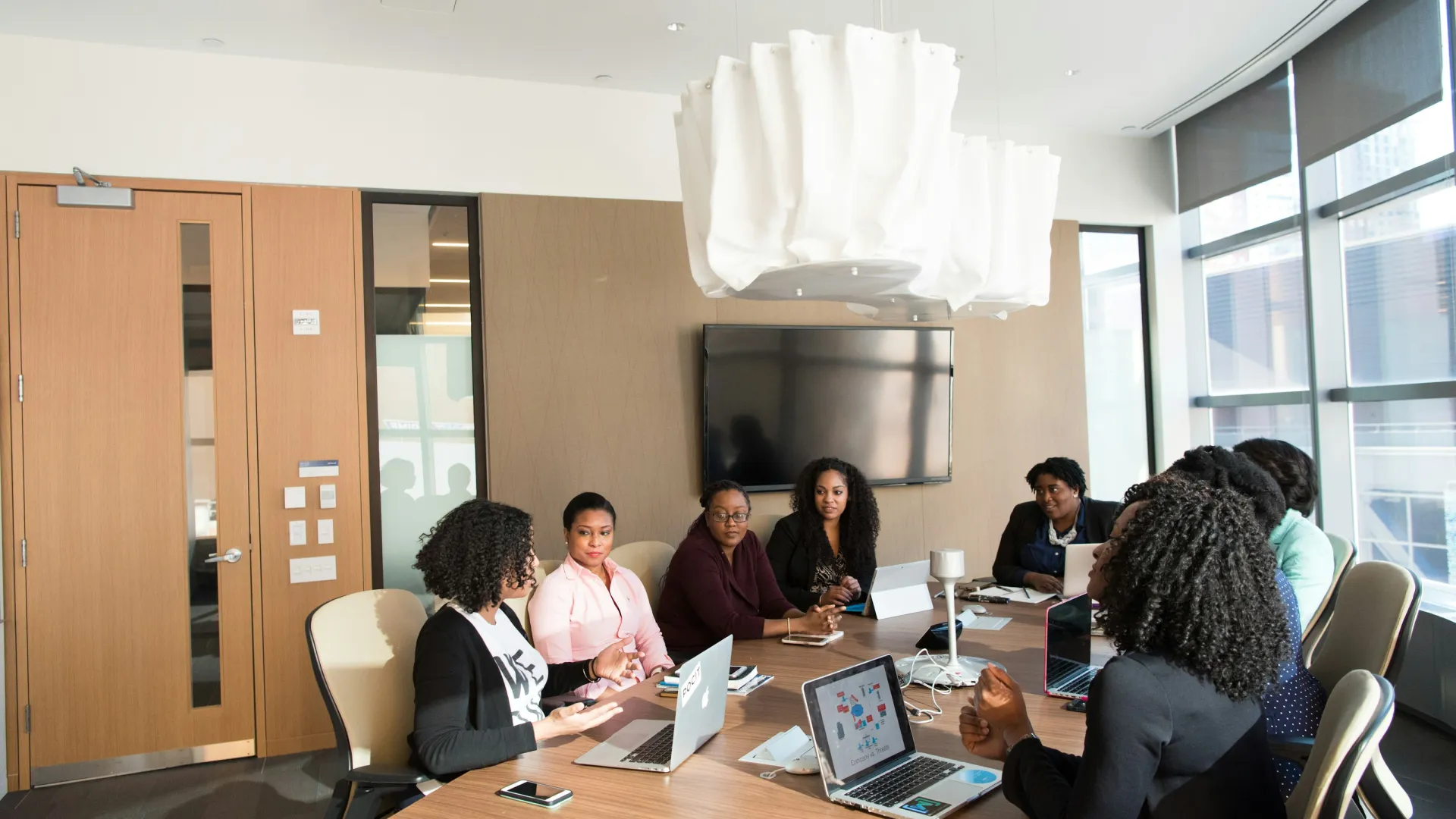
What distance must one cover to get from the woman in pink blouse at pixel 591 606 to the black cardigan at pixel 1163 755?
5.45 feet

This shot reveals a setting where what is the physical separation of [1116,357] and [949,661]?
13.2ft

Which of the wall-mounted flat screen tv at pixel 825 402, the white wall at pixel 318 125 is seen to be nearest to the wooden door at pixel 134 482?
the white wall at pixel 318 125

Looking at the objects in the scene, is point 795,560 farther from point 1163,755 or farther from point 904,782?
point 1163,755

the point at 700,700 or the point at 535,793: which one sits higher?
the point at 700,700

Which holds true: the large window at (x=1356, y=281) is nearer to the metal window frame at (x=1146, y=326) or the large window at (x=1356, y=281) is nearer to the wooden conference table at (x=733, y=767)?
the metal window frame at (x=1146, y=326)

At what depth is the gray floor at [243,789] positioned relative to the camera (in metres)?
3.54

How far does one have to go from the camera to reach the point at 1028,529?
13.9ft

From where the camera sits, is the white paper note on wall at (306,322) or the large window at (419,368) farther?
the large window at (419,368)

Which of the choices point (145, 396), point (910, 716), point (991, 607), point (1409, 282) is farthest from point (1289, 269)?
point (145, 396)

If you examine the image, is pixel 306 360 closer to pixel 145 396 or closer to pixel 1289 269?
pixel 145 396

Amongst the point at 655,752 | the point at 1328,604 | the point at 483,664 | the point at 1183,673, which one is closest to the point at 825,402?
the point at 1328,604

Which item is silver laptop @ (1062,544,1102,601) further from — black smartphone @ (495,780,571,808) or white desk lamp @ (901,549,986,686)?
black smartphone @ (495,780,571,808)

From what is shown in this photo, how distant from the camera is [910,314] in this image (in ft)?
8.91

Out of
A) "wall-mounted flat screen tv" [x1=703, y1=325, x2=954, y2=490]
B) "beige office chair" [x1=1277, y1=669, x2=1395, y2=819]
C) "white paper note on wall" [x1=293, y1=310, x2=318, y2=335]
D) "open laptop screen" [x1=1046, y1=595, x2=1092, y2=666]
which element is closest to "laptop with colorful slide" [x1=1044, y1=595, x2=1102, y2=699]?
"open laptop screen" [x1=1046, y1=595, x2=1092, y2=666]
